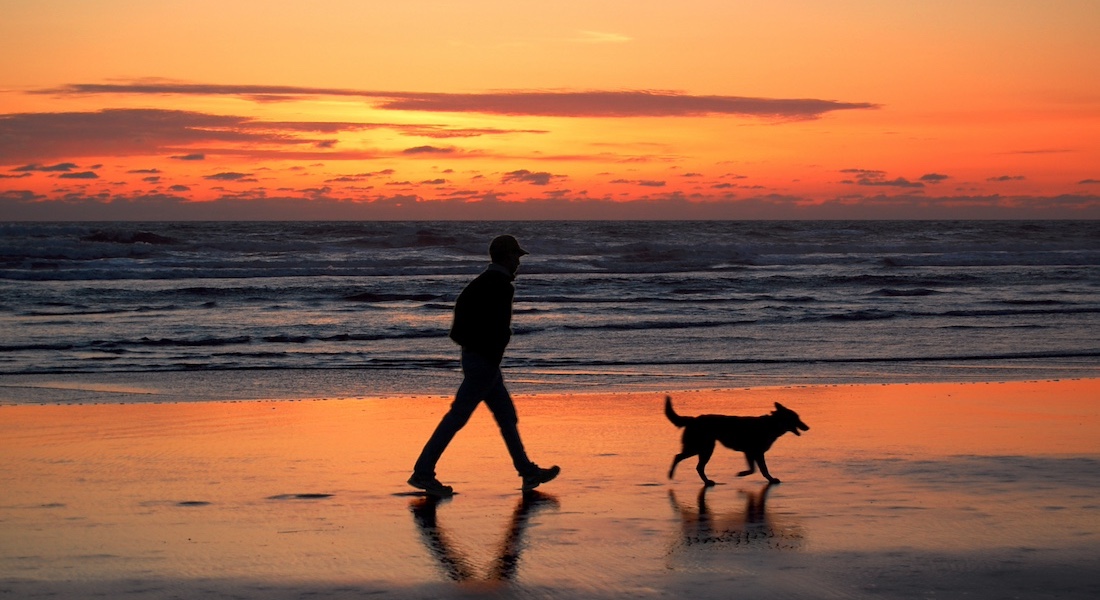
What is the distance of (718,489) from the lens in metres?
6.67

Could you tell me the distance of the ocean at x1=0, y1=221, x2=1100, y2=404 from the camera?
12312mm

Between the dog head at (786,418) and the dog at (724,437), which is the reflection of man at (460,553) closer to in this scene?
the dog at (724,437)

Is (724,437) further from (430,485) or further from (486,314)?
(430,485)

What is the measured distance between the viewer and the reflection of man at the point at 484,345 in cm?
653

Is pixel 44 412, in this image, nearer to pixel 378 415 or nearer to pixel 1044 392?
pixel 378 415

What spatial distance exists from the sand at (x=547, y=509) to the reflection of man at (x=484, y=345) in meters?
0.19

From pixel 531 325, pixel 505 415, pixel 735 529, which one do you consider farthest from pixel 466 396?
pixel 531 325

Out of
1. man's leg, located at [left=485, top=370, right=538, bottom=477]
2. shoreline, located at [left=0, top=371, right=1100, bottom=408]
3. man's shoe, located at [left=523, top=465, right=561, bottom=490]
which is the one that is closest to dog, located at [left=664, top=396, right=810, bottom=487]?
man's shoe, located at [left=523, top=465, right=561, bottom=490]

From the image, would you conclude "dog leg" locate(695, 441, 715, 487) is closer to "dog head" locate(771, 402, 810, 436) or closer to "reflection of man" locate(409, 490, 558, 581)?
"dog head" locate(771, 402, 810, 436)

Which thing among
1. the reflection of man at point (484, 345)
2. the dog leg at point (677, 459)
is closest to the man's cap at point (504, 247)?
the reflection of man at point (484, 345)

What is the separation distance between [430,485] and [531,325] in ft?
42.9

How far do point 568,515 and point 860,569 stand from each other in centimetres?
165

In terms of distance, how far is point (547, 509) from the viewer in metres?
6.07

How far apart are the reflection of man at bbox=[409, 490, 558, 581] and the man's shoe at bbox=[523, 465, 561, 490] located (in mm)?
53
